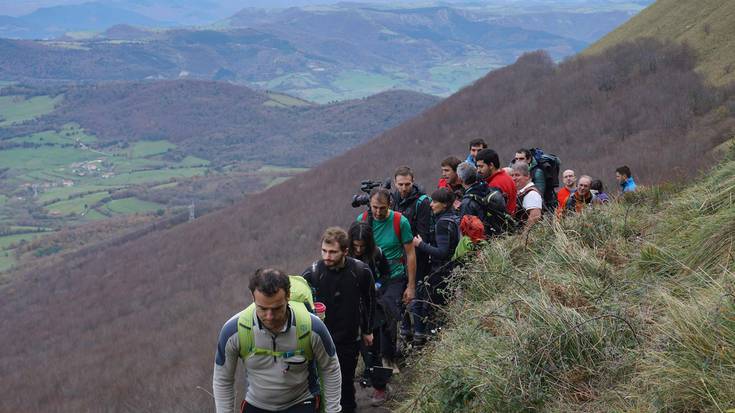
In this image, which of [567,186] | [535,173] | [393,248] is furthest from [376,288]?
[567,186]

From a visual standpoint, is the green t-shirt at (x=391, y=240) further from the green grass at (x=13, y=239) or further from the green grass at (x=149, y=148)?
the green grass at (x=149, y=148)

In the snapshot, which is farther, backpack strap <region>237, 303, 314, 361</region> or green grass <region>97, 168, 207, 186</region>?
green grass <region>97, 168, 207, 186</region>

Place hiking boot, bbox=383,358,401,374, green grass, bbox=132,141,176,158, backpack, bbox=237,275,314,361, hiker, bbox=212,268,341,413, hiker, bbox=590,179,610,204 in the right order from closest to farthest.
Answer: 1. hiker, bbox=212,268,341,413
2. backpack, bbox=237,275,314,361
3. hiking boot, bbox=383,358,401,374
4. hiker, bbox=590,179,610,204
5. green grass, bbox=132,141,176,158

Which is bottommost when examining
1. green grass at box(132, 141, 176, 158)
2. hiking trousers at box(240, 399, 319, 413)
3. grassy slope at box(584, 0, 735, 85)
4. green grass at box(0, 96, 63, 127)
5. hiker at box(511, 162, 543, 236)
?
green grass at box(132, 141, 176, 158)

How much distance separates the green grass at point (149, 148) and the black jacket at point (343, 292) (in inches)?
5731

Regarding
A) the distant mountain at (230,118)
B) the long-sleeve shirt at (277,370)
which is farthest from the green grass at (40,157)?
the long-sleeve shirt at (277,370)

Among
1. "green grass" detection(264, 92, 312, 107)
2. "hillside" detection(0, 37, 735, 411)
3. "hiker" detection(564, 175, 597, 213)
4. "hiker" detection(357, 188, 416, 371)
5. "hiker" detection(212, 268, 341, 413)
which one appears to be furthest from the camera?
"green grass" detection(264, 92, 312, 107)

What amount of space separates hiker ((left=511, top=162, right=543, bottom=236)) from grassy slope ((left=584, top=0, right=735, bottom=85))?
889 inches

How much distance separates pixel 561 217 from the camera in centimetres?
707

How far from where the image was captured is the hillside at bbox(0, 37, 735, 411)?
28.1 m

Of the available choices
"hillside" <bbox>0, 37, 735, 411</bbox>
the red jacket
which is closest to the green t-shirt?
the red jacket

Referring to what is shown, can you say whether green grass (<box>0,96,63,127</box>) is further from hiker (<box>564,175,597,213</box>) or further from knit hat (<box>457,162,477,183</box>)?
knit hat (<box>457,162,477,183</box>)

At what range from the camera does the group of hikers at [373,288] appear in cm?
385

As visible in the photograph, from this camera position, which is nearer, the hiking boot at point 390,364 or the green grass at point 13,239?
the hiking boot at point 390,364
